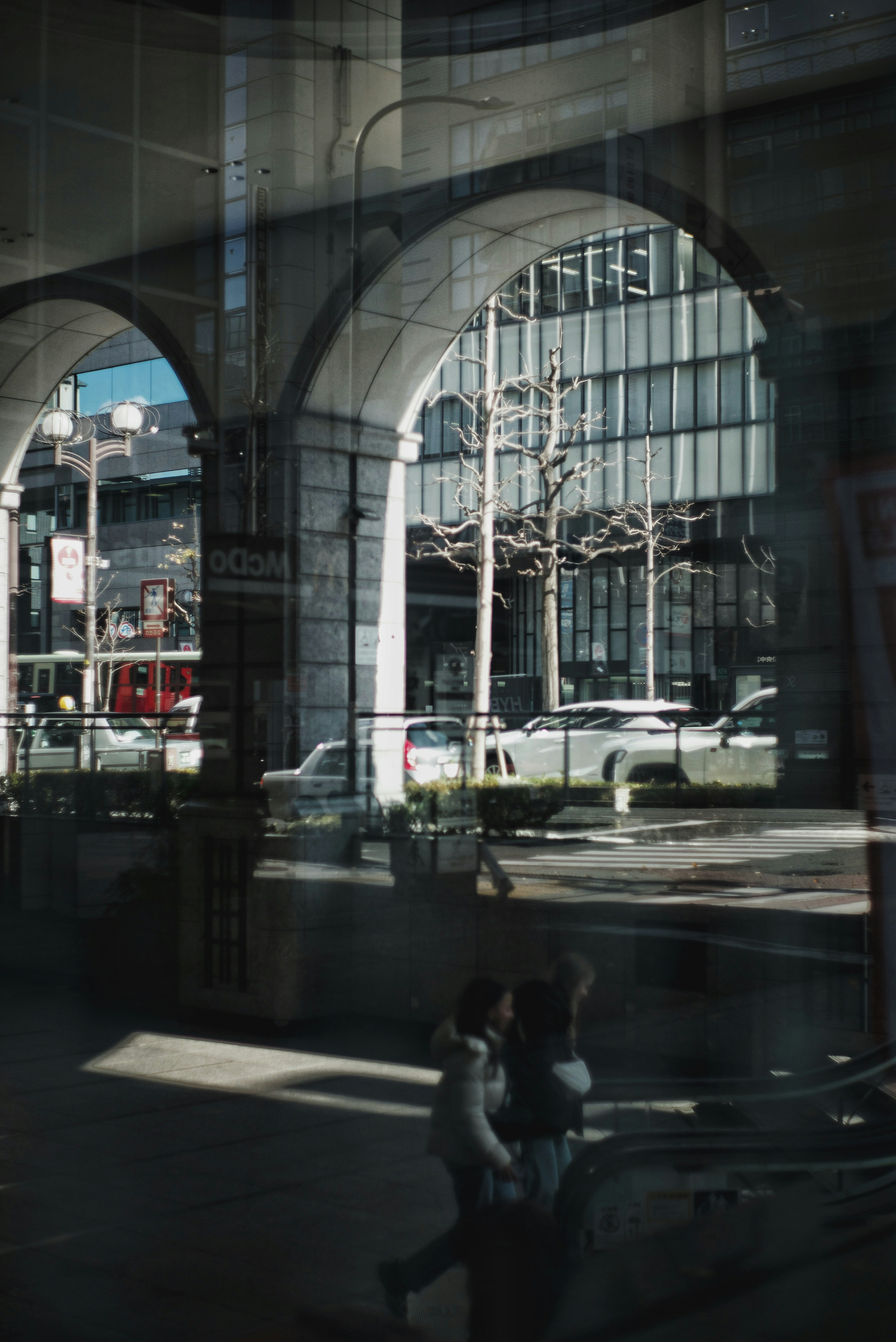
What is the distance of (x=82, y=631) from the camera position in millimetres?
4031

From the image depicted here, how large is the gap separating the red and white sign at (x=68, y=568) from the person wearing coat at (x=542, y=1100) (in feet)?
6.78

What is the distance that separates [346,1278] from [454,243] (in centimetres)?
472

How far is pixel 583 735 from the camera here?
8289mm

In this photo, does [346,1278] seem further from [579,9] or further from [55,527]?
[579,9]

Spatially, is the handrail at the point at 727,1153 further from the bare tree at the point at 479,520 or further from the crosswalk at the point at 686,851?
the crosswalk at the point at 686,851

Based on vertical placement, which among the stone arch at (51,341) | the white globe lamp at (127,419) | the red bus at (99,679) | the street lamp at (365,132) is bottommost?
the red bus at (99,679)

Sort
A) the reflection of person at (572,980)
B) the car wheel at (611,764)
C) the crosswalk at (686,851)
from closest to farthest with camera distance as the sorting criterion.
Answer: the reflection of person at (572,980)
the crosswalk at (686,851)
the car wheel at (611,764)

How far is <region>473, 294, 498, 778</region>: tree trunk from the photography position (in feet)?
16.4

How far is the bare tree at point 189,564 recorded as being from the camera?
14.9 feet

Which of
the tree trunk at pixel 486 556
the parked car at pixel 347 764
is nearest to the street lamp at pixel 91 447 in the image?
the parked car at pixel 347 764

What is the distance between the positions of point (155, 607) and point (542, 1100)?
2266mm

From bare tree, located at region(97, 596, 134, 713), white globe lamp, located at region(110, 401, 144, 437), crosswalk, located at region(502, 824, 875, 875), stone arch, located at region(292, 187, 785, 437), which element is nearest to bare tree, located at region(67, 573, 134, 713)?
bare tree, located at region(97, 596, 134, 713)

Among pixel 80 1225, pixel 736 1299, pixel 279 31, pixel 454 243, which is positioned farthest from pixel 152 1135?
pixel 279 31

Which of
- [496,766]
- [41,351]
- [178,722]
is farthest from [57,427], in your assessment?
[496,766]
